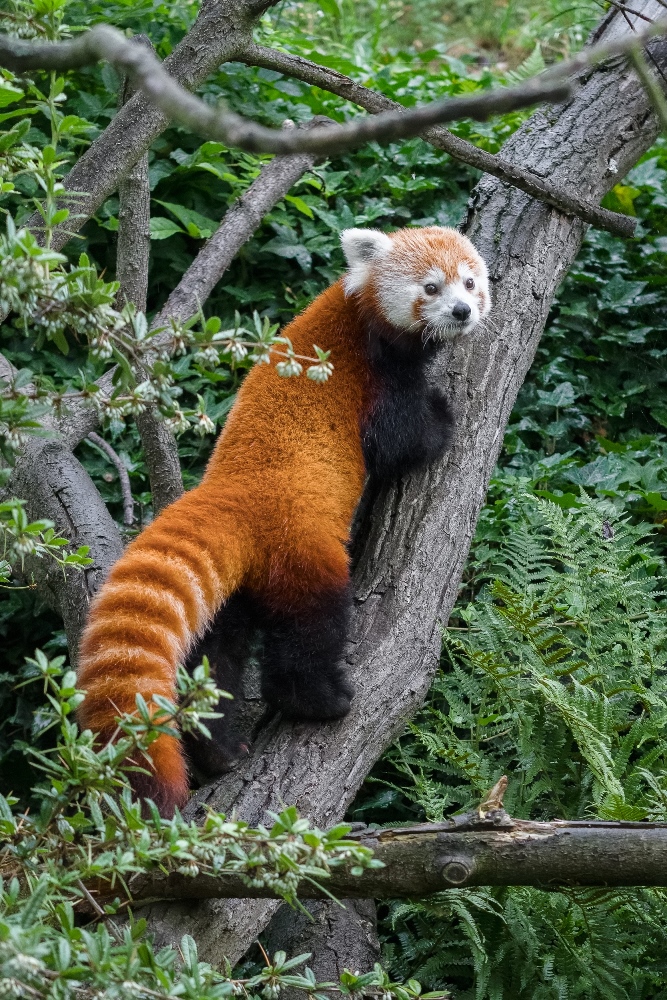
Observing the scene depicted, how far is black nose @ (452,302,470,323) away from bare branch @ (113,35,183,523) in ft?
4.07

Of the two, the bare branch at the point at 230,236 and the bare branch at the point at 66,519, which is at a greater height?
the bare branch at the point at 230,236

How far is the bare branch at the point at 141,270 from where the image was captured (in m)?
3.90

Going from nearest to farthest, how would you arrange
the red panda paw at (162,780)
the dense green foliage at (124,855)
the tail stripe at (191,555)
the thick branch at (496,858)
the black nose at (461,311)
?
the dense green foliage at (124,855)
the thick branch at (496,858)
the red panda paw at (162,780)
the tail stripe at (191,555)
the black nose at (461,311)

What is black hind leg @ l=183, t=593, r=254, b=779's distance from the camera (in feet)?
10.1

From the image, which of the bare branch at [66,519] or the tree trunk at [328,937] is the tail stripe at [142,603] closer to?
the bare branch at [66,519]

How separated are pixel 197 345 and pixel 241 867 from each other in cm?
116

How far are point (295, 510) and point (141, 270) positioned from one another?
1367 mm

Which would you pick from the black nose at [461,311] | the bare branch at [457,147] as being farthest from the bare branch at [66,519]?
the bare branch at [457,147]

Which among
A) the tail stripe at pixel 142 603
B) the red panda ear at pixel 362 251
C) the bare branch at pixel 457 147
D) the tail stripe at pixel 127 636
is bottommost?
the tail stripe at pixel 127 636

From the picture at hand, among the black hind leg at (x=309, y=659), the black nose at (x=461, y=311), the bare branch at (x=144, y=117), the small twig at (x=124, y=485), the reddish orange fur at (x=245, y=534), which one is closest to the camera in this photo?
the reddish orange fur at (x=245, y=534)

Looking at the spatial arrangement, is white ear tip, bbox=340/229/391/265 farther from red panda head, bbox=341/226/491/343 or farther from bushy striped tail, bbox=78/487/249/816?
bushy striped tail, bbox=78/487/249/816

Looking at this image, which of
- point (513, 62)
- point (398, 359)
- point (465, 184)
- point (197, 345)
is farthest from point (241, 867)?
point (513, 62)

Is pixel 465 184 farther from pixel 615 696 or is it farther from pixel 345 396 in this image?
pixel 615 696

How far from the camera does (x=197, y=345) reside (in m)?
2.20
